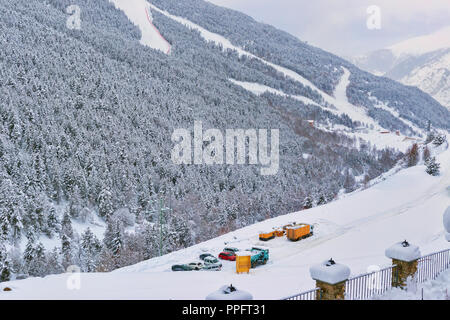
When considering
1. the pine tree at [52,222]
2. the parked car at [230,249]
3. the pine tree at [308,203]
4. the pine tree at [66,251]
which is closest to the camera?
the parked car at [230,249]

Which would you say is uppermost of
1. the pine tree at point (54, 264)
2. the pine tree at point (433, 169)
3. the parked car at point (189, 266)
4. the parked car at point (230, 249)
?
the pine tree at point (433, 169)

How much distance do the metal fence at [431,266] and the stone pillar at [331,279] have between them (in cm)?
354

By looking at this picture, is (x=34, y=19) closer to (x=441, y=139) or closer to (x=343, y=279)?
(x=441, y=139)

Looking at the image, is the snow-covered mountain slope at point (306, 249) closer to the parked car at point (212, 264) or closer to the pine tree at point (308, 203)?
the parked car at point (212, 264)

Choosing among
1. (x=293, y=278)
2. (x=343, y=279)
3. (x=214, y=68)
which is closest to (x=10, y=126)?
(x=293, y=278)

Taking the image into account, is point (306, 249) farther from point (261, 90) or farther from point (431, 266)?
point (261, 90)

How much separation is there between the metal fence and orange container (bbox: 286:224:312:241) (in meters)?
19.8

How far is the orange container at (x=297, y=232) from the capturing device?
33.4 metres

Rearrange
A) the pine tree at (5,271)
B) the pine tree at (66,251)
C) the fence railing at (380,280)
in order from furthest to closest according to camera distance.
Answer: the pine tree at (66,251), the pine tree at (5,271), the fence railing at (380,280)

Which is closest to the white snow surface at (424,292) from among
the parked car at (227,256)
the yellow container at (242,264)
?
the yellow container at (242,264)

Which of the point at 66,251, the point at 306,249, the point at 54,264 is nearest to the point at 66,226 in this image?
the point at 66,251

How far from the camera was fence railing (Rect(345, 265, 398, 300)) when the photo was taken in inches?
423

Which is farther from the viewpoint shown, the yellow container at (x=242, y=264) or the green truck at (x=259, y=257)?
the green truck at (x=259, y=257)

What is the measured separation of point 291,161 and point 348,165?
21.5 m
